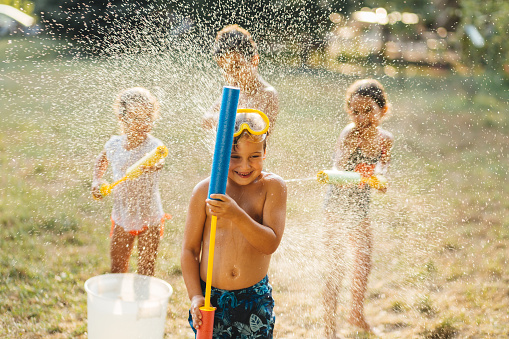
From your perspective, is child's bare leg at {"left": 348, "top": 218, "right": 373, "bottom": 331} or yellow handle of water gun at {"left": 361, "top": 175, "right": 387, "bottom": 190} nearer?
yellow handle of water gun at {"left": 361, "top": 175, "right": 387, "bottom": 190}

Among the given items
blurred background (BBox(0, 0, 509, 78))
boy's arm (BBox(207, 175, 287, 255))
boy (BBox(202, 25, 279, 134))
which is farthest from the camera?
blurred background (BBox(0, 0, 509, 78))

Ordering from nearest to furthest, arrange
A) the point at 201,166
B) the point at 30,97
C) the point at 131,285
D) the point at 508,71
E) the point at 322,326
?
the point at 131,285 → the point at 322,326 → the point at 201,166 → the point at 30,97 → the point at 508,71

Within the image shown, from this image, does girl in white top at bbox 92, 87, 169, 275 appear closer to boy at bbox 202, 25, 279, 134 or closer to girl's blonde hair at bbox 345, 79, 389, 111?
boy at bbox 202, 25, 279, 134

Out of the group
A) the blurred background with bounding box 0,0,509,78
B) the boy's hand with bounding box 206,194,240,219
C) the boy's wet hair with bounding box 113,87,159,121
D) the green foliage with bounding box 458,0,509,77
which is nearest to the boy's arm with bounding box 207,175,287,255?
the boy's hand with bounding box 206,194,240,219

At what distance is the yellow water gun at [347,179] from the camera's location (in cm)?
319

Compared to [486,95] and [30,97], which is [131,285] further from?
[486,95]

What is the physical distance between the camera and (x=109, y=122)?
20.0 ft

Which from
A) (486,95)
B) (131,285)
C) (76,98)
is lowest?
(131,285)

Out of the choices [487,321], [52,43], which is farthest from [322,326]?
[52,43]

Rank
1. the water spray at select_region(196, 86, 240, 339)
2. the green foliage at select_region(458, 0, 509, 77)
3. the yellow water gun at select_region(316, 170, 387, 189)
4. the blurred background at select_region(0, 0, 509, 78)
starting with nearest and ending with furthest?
1. the water spray at select_region(196, 86, 240, 339)
2. the yellow water gun at select_region(316, 170, 387, 189)
3. the blurred background at select_region(0, 0, 509, 78)
4. the green foliage at select_region(458, 0, 509, 77)

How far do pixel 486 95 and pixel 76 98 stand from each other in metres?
6.86

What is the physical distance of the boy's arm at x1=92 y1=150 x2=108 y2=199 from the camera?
3.25 metres

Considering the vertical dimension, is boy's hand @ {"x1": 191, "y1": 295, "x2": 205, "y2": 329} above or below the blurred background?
below

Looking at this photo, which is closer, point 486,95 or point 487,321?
point 487,321
